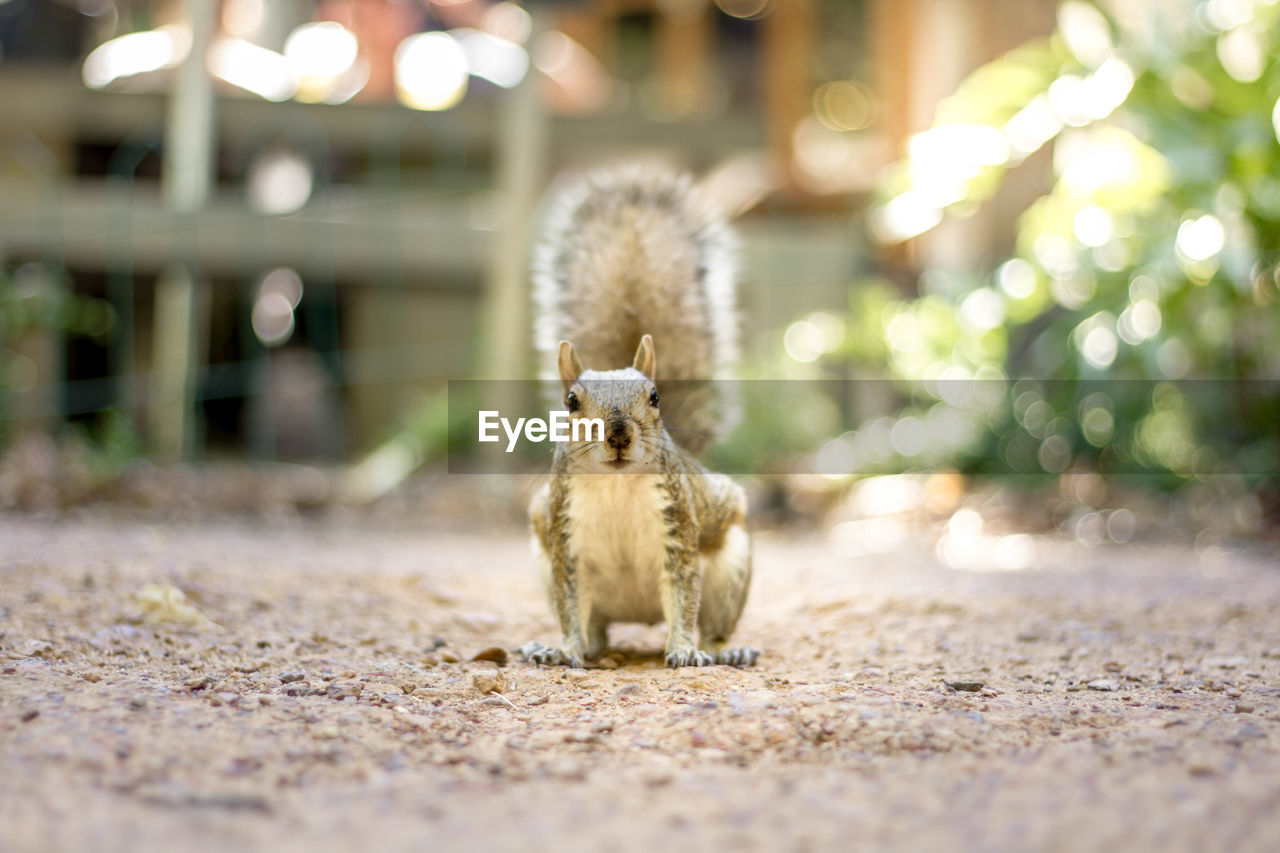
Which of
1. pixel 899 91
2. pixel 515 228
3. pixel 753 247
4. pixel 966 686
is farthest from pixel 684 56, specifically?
pixel 966 686

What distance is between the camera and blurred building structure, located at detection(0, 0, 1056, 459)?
23.4 ft

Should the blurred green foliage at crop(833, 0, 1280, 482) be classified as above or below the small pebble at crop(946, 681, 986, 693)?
above

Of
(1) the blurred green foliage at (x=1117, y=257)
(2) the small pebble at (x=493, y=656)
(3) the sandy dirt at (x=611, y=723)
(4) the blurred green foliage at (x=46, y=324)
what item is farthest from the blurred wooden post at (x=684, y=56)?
(2) the small pebble at (x=493, y=656)

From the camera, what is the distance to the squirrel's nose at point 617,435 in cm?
244

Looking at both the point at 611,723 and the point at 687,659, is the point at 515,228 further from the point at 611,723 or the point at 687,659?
the point at 611,723

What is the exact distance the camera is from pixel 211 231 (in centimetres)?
721

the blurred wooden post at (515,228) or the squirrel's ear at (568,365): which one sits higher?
the blurred wooden post at (515,228)

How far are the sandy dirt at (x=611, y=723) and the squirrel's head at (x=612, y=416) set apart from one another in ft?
1.66

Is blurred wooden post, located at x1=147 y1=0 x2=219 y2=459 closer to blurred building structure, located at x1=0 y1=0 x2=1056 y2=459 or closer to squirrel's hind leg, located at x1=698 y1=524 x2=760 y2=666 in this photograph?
blurred building structure, located at x1=0 y1=0 x2=1056 y2=459

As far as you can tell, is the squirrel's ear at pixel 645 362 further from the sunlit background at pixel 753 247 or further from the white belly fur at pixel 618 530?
the sunlit background at pixel 753 247

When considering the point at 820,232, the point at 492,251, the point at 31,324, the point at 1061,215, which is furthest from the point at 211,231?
the point at 1061,215

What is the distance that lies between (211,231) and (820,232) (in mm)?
4581

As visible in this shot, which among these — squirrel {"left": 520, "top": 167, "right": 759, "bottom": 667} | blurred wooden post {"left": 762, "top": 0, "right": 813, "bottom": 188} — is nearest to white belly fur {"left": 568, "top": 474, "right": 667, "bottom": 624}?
squirrel {"left": 520, "top": 167, "right": 759, "bottom": 667}

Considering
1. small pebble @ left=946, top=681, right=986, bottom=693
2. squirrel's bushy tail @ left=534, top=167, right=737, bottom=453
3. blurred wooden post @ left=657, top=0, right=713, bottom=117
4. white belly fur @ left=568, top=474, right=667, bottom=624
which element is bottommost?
small pebble @ left=946, top=681, right=986, bottom=693
